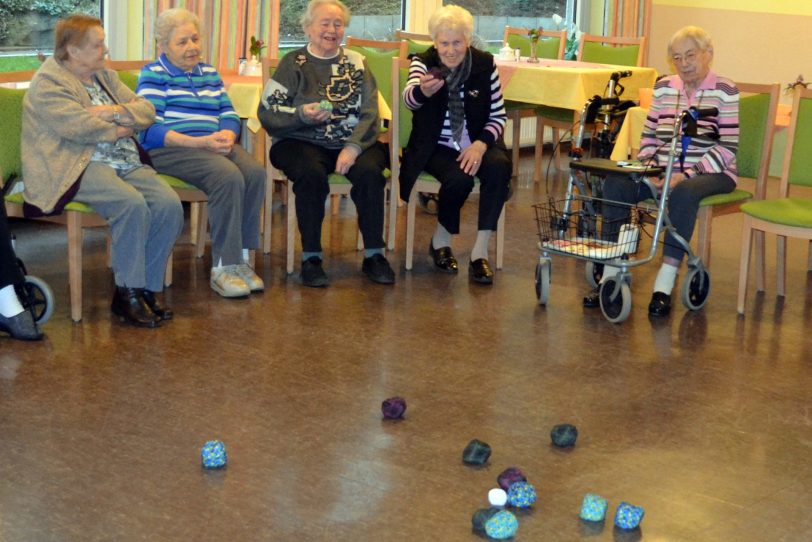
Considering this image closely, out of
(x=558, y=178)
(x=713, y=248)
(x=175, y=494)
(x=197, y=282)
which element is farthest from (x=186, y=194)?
(x=558, y=178)

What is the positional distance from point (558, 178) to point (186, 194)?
3531mm

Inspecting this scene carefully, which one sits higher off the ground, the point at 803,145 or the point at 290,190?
the point at 803,145

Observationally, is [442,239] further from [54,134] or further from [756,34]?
[756,34]

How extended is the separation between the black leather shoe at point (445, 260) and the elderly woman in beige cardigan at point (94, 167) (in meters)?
1.29

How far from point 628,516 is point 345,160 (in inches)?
97.5

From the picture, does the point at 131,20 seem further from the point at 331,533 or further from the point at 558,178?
the point at 331,533

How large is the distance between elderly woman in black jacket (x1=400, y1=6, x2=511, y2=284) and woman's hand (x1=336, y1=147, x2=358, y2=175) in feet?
0.88

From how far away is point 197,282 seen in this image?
15.5 ft

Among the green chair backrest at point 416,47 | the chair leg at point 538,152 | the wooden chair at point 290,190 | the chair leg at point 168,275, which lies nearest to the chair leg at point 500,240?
the wooden chair at point 290,190

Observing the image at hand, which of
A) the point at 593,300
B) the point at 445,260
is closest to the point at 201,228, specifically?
the point at 445,260

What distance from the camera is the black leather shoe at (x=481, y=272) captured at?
4.86 m

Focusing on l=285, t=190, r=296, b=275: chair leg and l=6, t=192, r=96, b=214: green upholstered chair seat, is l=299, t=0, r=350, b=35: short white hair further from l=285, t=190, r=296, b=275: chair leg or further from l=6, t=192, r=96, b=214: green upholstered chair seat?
l=6, t=192, r=96, b=214: green upholstered chair seat

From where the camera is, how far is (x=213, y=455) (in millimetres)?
2912

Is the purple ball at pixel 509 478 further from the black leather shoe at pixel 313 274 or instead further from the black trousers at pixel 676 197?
the black leather shoe at pixel 313 274
